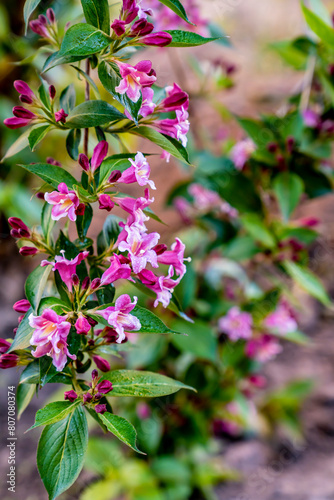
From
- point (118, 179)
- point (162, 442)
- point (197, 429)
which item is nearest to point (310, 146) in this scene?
point (118, 179)

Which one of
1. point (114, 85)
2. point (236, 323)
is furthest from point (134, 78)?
point (236, 323)

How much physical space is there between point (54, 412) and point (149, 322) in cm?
13

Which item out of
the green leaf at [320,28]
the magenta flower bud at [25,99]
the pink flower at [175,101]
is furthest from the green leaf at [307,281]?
the magenta flower bud at [25,99]

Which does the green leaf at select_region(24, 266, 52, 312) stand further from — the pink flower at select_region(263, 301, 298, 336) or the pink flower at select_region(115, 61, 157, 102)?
the pink flower at select_region(263, 301, 298, 336)

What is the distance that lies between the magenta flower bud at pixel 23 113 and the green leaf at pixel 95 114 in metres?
0.06

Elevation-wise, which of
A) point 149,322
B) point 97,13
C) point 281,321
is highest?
point 97,13

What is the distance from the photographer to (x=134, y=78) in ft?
1.47

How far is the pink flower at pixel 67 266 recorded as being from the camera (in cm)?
44

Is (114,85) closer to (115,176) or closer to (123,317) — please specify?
(115,176)

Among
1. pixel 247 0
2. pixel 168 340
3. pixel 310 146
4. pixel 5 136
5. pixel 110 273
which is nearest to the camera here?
pixel 110 273

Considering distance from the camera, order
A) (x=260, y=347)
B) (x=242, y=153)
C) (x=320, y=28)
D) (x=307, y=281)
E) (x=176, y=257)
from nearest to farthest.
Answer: (x=176, y=257)
(x=320, y=28)
(x=307, y=281)
(x=242, y=153)
(x=260, y=347)

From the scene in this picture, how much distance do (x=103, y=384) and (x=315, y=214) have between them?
5.77ft

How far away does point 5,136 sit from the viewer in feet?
5.68

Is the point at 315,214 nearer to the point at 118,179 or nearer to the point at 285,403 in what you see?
the point at 285,403
